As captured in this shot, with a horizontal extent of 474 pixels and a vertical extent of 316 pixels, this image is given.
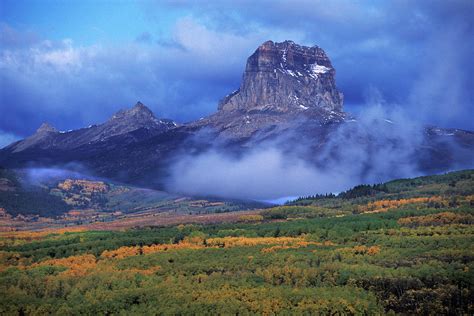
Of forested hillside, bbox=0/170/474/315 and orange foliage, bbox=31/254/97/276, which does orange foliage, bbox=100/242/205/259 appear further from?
orange foliage, bbox=31/254/97/276

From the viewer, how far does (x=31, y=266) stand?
145 meters

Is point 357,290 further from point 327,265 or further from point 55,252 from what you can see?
point 55,252

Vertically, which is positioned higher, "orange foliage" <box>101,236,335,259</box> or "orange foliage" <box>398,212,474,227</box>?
"orange foliage" <box>398,212,474,227</box>

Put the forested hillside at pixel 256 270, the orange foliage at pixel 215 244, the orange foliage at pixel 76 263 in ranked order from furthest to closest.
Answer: the orange foliage at pixel 215 244, the orange foliage at pixel 76 263, the forested hillside at pixel 256 270

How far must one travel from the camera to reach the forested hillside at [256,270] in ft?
356

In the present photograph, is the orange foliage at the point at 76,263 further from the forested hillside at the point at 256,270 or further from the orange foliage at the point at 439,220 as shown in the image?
Answer: the orange foliage at the point at 439,220

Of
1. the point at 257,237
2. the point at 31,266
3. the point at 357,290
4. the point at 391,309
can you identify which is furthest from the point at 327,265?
the point at 31,266

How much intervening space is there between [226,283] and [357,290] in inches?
909

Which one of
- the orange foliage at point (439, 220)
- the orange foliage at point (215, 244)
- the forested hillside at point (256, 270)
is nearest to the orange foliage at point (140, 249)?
the orange foliage at point (215, 244)

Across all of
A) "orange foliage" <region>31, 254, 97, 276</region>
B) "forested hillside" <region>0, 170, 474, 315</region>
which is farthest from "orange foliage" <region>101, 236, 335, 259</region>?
"orange foliage" <region>31, 254, 97, 276</region>

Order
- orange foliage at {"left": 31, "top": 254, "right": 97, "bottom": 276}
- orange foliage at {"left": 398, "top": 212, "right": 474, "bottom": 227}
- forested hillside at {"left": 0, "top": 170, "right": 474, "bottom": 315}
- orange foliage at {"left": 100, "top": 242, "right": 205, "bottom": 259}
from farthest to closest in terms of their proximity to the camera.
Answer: orange foliage at {"left": 398, "top": 212, "right": 474, "bottom": 227} → orange foliage at {"left": 100, "top": 242, "right": 205, "bottom": 259} → orange foliage at {"left": 31, "top": 254, "right": 97, "bottom": 276} → forested hillside at {"left": 0, "top": 170, "right": 474, "bottom": 315}

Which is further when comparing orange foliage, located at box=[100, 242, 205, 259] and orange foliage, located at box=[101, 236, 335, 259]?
orange foliage, located at box=[101, 236, 335, 259]

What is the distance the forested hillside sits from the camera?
356 feet

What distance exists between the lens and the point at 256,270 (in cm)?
13088
